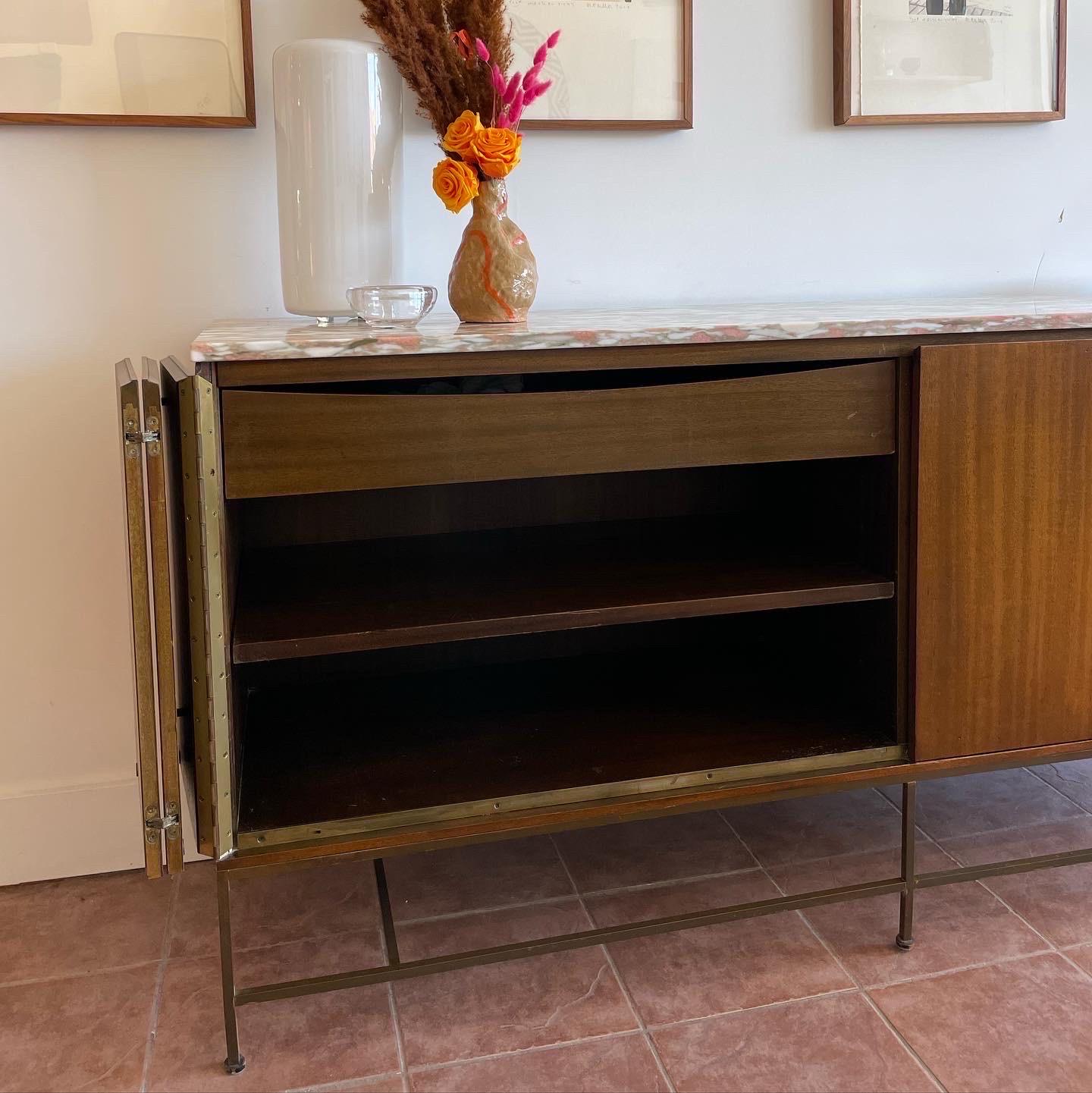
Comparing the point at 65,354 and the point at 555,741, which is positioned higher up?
the point at 65,354

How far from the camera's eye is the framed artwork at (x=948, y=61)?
202 cm

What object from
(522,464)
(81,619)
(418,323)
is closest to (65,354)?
(81,619)

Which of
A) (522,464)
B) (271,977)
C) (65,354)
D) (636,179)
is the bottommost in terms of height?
(271,977)

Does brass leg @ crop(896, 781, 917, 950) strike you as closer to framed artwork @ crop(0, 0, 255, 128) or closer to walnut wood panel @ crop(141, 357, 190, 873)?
walnut wood panel @ crop(141, 357, 190, 873)

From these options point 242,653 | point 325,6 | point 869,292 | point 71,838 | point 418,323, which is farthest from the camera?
point 869,292

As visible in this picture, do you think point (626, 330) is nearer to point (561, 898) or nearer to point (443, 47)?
point (443, 47)

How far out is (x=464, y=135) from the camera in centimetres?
158

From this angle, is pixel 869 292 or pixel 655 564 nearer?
pixel 655 564

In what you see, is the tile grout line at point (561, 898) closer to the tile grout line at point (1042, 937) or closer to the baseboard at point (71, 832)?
the tile grout line at point (1042, 937)

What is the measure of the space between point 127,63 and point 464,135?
1.92 feet

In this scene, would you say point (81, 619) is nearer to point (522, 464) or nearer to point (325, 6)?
point (522, 464)

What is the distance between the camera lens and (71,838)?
1.97 metres

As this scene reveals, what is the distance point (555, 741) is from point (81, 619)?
0.85 meters

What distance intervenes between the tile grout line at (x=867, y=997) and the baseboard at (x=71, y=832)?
3.62 ft
